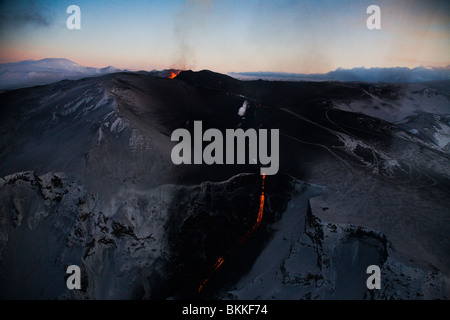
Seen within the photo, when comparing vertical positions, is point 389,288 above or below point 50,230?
below

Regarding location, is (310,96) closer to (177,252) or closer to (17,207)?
(177,252)

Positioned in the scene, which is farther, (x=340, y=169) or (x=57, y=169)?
(x=340, y=169)

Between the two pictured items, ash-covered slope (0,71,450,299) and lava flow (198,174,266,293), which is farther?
lava flow (198,174,266,293)

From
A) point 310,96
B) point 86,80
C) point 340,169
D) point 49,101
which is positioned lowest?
point 340,169

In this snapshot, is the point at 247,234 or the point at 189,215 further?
the point at 247,234

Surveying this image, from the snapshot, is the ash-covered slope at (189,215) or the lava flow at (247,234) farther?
the lava flow at (247,234)

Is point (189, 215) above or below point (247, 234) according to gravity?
above

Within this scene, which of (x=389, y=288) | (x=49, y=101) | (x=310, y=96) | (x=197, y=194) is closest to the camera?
(x=389, y=288)

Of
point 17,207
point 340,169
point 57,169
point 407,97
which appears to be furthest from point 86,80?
point 407,97
